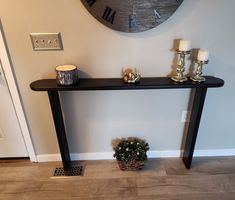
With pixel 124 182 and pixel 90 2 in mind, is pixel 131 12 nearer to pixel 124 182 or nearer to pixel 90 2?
pixel 90 2

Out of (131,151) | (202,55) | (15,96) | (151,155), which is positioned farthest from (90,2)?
(151,155)

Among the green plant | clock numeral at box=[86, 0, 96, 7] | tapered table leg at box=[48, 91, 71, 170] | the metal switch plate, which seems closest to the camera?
clock numeral at box=[86, 0, 96, 7]

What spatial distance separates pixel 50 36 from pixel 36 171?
124cm

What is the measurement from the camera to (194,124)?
5.36ft

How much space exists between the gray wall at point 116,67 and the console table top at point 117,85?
0.09m

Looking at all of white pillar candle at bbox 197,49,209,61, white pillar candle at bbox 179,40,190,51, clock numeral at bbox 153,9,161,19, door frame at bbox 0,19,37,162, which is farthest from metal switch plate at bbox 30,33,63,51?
white pillar candle at bbox 197,49,209,61

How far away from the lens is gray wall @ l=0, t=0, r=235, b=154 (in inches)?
52.0

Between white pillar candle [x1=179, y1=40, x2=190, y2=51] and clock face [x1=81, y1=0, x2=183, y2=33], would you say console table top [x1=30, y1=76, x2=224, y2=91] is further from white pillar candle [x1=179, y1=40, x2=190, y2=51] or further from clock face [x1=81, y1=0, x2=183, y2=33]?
clock face [x1=81, y1=0, x2=183, y2=33]

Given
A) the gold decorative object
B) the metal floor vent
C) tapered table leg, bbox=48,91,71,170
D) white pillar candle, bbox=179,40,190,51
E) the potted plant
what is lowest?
the metal floor vent

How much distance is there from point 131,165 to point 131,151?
0.14 meters

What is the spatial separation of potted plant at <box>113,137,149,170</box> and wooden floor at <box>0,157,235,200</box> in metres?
0.09

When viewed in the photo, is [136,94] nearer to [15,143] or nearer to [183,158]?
[183,158]

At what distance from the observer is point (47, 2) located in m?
1.27

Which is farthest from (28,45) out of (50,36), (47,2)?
(47,2)
